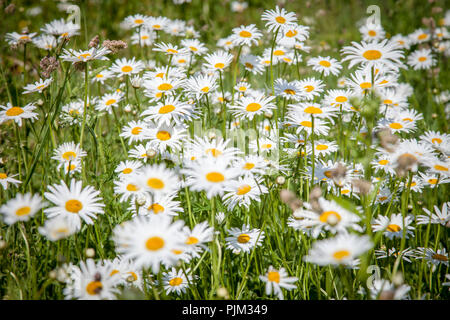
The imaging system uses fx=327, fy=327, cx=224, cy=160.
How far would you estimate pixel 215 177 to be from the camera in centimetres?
112

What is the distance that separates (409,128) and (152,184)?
60.6 inches

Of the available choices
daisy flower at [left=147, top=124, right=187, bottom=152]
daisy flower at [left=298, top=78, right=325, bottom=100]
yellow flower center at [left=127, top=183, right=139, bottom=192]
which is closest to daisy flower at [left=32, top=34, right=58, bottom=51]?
daisy flower at [left=147, top=124, right=187, bottom=152]

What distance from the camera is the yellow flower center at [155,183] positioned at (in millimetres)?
1086

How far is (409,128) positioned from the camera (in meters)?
1.88

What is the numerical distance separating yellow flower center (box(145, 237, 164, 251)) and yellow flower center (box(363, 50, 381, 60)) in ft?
3.99

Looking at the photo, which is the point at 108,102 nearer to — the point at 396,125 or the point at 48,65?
the point at 48,65

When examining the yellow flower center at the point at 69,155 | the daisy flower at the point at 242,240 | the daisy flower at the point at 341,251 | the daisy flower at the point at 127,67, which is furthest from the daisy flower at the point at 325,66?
the yellow flower center at the point at 69,155

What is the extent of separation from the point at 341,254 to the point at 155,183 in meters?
0.62

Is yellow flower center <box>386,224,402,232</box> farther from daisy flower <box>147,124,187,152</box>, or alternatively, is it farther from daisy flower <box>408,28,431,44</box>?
daisy flower <box>408,28,431,44</box>

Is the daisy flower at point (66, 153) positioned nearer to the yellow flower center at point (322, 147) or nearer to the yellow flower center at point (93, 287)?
→ the yellow flower center at point (93, 287)

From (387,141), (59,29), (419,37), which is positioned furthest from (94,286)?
(419,37)

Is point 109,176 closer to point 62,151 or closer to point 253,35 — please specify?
point 62,151

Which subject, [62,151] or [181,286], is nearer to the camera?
[181,286]
